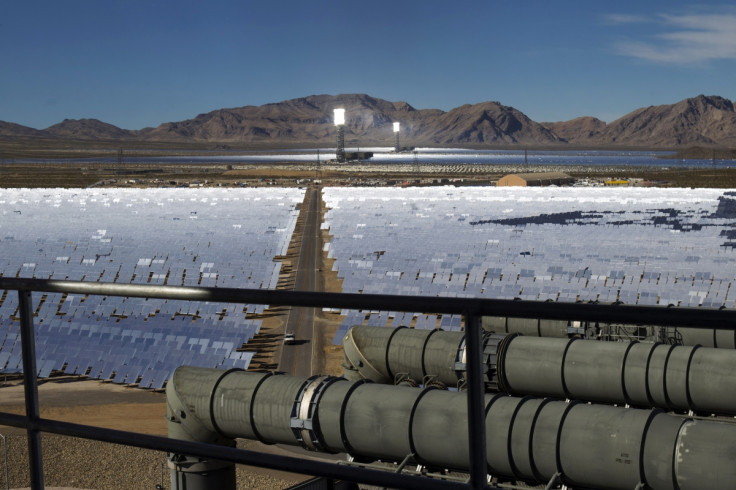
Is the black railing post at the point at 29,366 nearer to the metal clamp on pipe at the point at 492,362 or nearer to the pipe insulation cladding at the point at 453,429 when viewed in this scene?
the pipe insulation cladding at the point at 453,429

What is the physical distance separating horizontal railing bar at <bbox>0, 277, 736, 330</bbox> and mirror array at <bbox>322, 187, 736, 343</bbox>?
138 ft

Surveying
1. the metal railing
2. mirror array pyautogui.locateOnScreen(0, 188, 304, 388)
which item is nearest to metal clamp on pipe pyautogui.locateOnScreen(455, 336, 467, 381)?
mirror array pyautogui.locateOnScreen(0, 188, 304, 388)

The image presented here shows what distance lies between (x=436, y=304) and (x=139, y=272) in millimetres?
85889

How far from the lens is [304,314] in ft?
200

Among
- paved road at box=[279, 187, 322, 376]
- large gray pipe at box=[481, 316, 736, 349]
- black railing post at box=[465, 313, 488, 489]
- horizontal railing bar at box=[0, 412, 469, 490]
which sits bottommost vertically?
paved road at box=[279, 187, 322, 376]

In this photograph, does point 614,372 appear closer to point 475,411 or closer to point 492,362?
point 492,362

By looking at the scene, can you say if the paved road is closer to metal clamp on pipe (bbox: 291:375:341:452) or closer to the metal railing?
metal clamp on pipe (bbox: 291:375:341:452)

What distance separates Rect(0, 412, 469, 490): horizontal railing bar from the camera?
323cm

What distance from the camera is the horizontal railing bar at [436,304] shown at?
2615 mm

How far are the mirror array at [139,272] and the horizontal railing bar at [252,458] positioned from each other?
77.5ft

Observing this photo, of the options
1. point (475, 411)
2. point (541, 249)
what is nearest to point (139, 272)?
point (541, 249)

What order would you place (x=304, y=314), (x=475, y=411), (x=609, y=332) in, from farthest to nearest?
(x=304, y=314), (x=609, y=332), (x=475, y=411)

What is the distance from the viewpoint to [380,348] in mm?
22172

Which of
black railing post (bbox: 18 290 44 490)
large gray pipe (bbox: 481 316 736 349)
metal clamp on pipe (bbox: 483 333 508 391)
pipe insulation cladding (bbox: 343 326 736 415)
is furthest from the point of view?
large gray pipe (bbox: 481 316 736 349)
